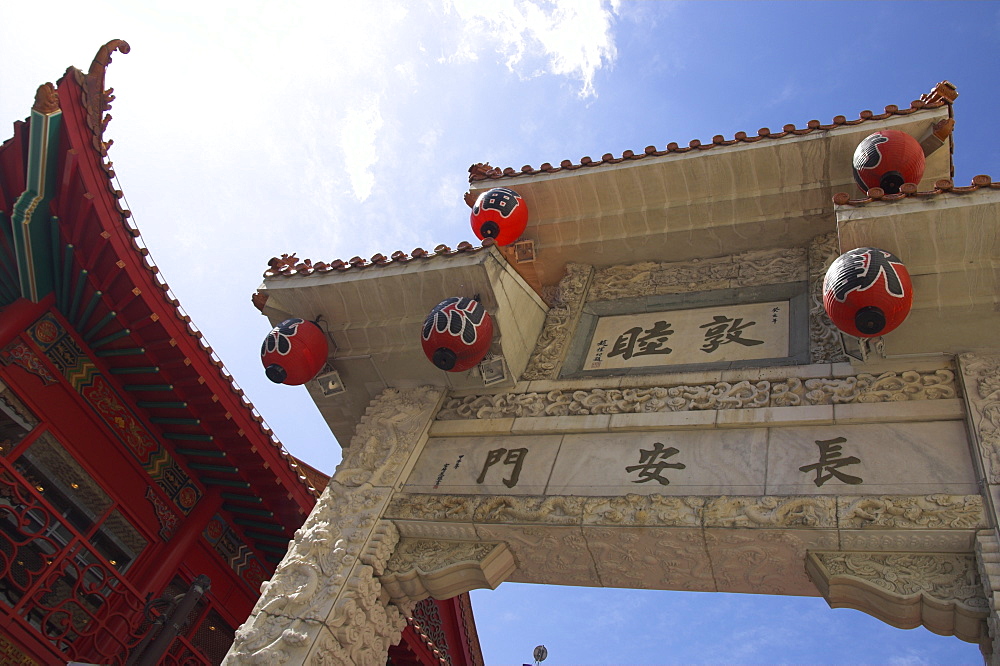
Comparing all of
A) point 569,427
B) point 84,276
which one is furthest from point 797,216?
point 84,276

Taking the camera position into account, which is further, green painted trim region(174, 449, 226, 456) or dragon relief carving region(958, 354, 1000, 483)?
green painted trim region(174, 449, 226, 456)

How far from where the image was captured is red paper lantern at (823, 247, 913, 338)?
199 inches

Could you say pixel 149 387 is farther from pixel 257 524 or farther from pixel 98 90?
pixel 98 90

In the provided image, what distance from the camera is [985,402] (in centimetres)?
497

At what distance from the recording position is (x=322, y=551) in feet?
18.2

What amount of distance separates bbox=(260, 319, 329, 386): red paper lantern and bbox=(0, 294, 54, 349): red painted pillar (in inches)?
105

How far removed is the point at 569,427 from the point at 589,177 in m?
2.85

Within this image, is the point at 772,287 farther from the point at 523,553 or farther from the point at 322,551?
the point at 322,551

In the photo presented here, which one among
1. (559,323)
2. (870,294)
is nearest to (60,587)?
(559,323)

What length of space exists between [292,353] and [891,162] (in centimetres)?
499

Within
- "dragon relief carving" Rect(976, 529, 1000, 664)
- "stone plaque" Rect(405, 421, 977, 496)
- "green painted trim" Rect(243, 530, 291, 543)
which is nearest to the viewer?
"dragon relief carving" Rect(976, 529, 1000, 664)

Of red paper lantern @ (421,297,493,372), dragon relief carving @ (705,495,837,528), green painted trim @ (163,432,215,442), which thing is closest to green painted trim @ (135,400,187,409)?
green painted trim @ (163,432,215,442)

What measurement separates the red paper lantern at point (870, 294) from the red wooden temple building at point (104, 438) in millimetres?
5269

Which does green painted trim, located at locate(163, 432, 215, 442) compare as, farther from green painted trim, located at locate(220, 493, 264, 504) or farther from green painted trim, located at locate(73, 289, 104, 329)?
green painted trim, located at locate(73, 289, 104, 329)
